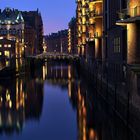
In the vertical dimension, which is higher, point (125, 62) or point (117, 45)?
point (117, 45)

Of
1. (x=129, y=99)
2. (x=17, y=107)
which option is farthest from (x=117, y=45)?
(x=129, y=99)

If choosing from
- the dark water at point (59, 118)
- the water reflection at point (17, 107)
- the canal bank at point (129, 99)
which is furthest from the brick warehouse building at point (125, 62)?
the water reflection at point (17, 107)

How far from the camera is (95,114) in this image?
4206cm

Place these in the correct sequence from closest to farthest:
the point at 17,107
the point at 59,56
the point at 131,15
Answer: the point at 131,15 → the point at 17,107 → the point at 59,56

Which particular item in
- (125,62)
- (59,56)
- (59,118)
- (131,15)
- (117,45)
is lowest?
(59,118)

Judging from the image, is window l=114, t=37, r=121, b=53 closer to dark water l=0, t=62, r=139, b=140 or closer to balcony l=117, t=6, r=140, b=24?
dark water l=0, t=62, r=139, b=140

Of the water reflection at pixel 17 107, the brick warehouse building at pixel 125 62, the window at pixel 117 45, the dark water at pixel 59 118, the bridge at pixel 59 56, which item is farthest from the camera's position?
the bridge at pixel 59 56

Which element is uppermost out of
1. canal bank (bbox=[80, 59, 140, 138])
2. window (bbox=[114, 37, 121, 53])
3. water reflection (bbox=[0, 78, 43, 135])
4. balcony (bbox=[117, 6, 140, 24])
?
balcony (bbox=[117, 6, 140, 24])

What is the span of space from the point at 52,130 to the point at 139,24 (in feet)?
33.5

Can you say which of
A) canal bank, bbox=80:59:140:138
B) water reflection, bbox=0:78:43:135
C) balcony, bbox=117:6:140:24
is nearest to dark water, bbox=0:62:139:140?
water reflection, bbox=0:78:43:135

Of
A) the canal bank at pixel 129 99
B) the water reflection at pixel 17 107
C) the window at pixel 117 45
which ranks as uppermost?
the window at pixel 117 45

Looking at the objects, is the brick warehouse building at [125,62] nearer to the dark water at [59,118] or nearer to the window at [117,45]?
the window at [117,45]

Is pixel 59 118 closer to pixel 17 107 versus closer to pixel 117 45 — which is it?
pixel 17 107

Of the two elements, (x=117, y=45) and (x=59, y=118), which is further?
(x=117, y=45)
